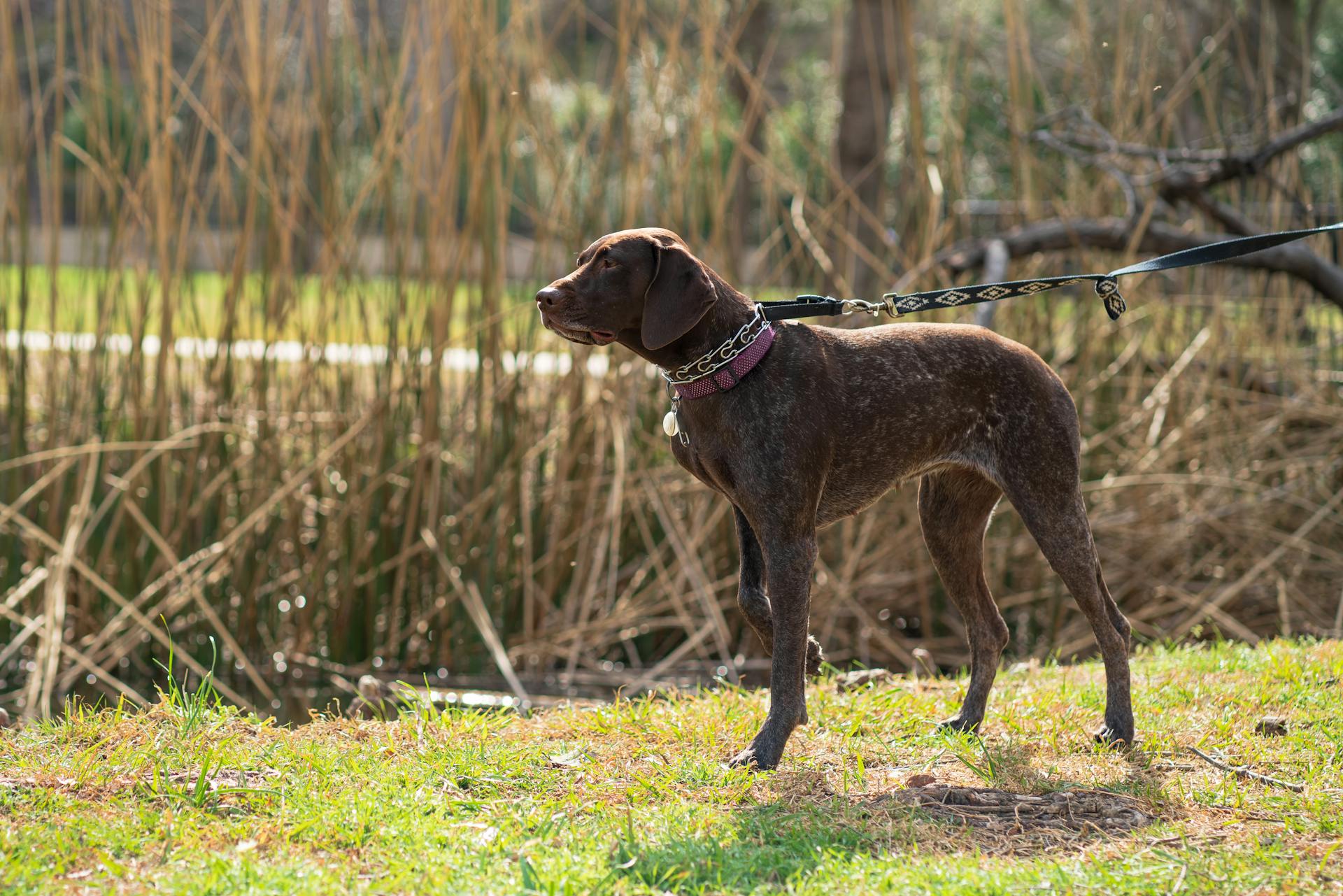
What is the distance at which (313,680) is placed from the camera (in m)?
5.37

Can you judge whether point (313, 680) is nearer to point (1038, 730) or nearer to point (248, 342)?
point (248, 342)

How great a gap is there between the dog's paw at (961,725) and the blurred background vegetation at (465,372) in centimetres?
144

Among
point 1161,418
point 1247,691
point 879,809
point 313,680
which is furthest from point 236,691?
point 1161,418

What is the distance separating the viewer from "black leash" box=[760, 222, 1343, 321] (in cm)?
328

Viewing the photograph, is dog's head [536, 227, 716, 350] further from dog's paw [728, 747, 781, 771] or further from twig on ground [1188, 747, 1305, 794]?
twig on ground [1188, 747, 1305, 794]

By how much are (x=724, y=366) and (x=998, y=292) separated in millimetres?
856

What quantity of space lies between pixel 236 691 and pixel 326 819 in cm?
285

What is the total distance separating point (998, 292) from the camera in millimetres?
3426

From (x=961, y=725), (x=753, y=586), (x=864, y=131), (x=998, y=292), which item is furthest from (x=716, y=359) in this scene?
(x=864, y=131)

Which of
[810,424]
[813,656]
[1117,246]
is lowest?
[813,656]

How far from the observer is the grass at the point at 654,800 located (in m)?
2.45

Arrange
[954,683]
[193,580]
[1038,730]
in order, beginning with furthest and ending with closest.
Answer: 1. [193,580]
2. [954,683]
3. [1038,730]

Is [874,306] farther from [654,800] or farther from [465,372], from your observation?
[465,372]

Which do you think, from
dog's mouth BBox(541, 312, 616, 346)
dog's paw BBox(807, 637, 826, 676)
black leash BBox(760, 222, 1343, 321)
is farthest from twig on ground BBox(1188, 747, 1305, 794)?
dog's mouth BBox(541, 312, 616, 346)
